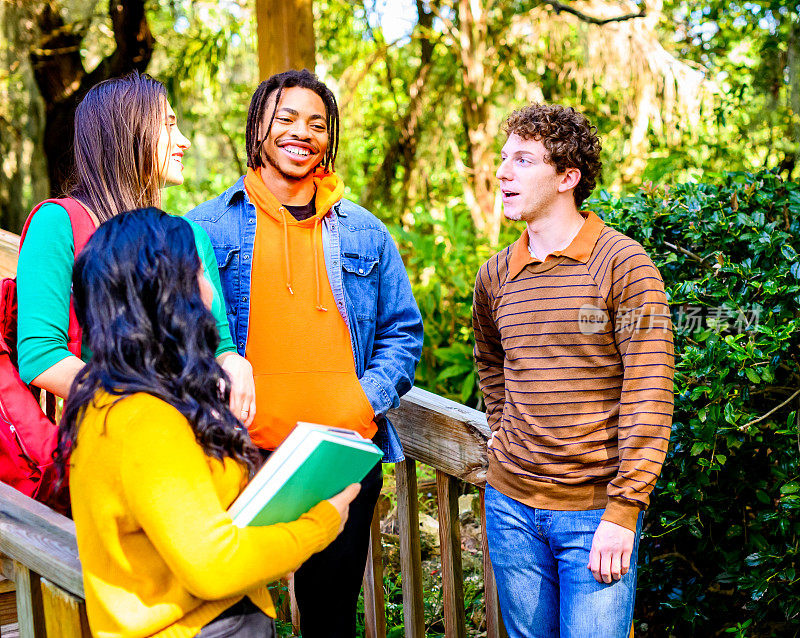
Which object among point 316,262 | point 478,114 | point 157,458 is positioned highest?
point 478,114

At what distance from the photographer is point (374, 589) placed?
2598 mm

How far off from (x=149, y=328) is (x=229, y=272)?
760mm

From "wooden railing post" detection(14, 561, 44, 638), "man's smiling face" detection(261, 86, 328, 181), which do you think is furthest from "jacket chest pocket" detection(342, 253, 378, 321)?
"wooden railing post" detection(14, 561, 44, 638)

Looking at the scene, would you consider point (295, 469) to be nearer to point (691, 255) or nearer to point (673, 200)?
point (691, 255)

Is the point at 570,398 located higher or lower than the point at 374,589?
higher

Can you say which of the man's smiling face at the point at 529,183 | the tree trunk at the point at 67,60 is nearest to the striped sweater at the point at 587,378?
the man's smiling face at the point at 529,183

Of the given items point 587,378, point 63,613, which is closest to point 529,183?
point 587,378

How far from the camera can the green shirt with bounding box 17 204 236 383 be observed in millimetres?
1800

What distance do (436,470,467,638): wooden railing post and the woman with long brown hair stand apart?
0.78 metres

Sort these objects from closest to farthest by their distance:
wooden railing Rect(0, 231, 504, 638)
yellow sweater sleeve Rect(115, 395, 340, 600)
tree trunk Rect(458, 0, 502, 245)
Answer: yellow sweater sleeve Rect(115, 395, 340, 600), wooden railing Rect(0, 231, 504, 638), tree trunk Rect(458, 0, 502, 245)

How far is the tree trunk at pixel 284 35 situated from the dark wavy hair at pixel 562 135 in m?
2.16

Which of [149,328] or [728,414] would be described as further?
[728,414]

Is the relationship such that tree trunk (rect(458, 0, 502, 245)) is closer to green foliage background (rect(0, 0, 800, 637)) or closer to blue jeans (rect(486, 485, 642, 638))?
green foliage background (rect(0, 0, 800, 637))

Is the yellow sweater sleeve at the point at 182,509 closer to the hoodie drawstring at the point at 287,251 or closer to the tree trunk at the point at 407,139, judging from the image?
the hoodie drawstring at the point at 287,251
